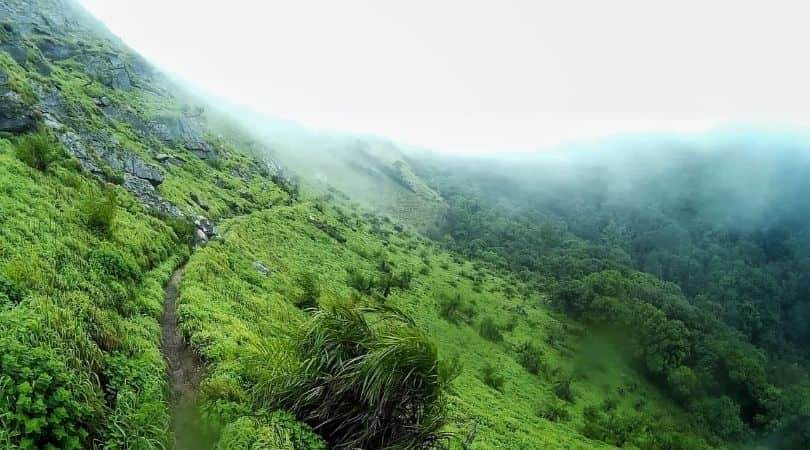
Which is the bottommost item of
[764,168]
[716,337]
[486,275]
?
[486,275]

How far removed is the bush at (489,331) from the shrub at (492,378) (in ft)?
28.7

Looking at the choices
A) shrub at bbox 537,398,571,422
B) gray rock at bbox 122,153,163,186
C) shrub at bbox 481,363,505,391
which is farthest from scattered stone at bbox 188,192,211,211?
shrub at bbox 537,398,571,422

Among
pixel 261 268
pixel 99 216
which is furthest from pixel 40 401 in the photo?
pixel 261 268

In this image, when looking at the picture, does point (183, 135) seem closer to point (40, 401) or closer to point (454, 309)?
point (454, 309)

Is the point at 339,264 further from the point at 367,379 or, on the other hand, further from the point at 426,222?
the point at 426,222

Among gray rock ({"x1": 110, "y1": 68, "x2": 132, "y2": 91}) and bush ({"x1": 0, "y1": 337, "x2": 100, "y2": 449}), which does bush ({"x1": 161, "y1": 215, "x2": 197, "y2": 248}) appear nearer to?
bush ({"x1": 0, "y1": 337, "x2": 100, "y2": 449})

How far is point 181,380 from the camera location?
475 inches

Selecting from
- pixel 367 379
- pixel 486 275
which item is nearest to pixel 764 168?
pixel 486 275

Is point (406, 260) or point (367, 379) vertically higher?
point (367, 379)

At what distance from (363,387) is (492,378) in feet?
90.0

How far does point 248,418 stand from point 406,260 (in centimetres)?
5211

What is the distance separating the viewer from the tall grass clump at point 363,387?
10.2m

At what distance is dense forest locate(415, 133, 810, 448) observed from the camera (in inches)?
2280

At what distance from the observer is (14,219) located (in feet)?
44.7
